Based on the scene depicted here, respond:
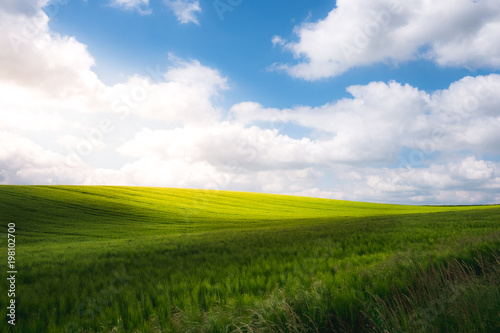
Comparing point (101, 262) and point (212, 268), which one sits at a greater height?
point (212, 268)

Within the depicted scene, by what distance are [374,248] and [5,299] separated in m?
9.43

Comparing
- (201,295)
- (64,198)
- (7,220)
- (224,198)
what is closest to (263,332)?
(201,295)

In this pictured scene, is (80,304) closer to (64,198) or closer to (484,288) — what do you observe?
(484,288)

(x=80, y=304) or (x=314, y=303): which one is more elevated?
(x=314, y=303)

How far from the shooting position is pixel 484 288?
3521mm

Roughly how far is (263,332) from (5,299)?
5.41 meters

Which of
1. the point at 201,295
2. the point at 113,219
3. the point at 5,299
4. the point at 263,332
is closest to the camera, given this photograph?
the point at 263,332

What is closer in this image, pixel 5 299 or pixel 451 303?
pixel 451 303

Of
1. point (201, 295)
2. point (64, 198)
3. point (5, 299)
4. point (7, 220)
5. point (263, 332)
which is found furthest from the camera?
point (64, 198)

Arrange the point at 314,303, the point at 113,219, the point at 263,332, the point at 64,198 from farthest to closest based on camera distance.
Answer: the point at 64,198
the point at 113,219
the point at 314,303
the point at 263,332

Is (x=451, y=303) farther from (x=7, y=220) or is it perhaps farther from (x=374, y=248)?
(x=7, y=220)

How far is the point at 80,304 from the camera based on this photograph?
A: 187 inches

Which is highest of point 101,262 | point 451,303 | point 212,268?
point 451,303

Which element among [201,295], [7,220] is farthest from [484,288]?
[7,220]
